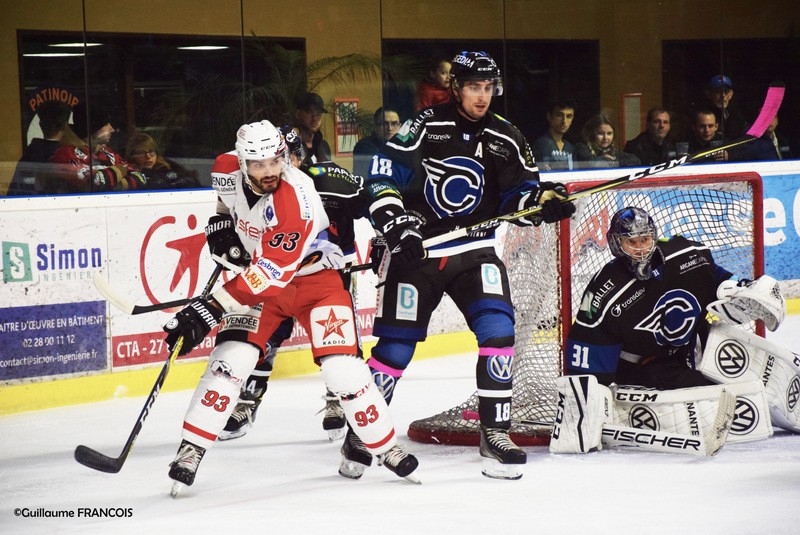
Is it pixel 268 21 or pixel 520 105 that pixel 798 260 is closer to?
pixel 520 105

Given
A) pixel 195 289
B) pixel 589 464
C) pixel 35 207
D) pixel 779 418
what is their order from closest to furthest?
pixel 589 464 < pixel 779 418 < pixel 35 207 < pixel 195 289

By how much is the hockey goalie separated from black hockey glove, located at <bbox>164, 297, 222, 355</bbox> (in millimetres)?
1136

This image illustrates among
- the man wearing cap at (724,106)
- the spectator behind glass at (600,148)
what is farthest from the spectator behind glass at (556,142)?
the man wearing cap at (724,106)

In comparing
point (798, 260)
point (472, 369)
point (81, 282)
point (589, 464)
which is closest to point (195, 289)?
point (81, 282)

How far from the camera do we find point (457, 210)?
378cm

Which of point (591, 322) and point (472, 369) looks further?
point (472, 369)

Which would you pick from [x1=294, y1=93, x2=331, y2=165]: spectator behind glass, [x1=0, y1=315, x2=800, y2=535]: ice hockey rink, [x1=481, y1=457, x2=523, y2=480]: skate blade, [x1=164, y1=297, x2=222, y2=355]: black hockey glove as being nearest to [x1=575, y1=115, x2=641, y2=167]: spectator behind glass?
[x1=294, y1=93, x2=331, y2=165]: spectator behind glass

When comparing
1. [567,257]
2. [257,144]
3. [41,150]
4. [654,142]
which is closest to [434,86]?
[654,142]

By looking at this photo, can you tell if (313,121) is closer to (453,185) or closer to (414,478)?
(453,185)

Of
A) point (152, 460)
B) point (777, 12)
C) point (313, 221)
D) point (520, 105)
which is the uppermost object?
point (777, 12)

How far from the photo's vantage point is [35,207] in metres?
4.79

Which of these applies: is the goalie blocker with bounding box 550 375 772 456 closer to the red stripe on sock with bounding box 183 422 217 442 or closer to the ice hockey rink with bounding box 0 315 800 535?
the ice hockey rink with bounding box 0 315 800 535

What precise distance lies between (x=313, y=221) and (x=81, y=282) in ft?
5.86

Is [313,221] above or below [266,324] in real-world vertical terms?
above
